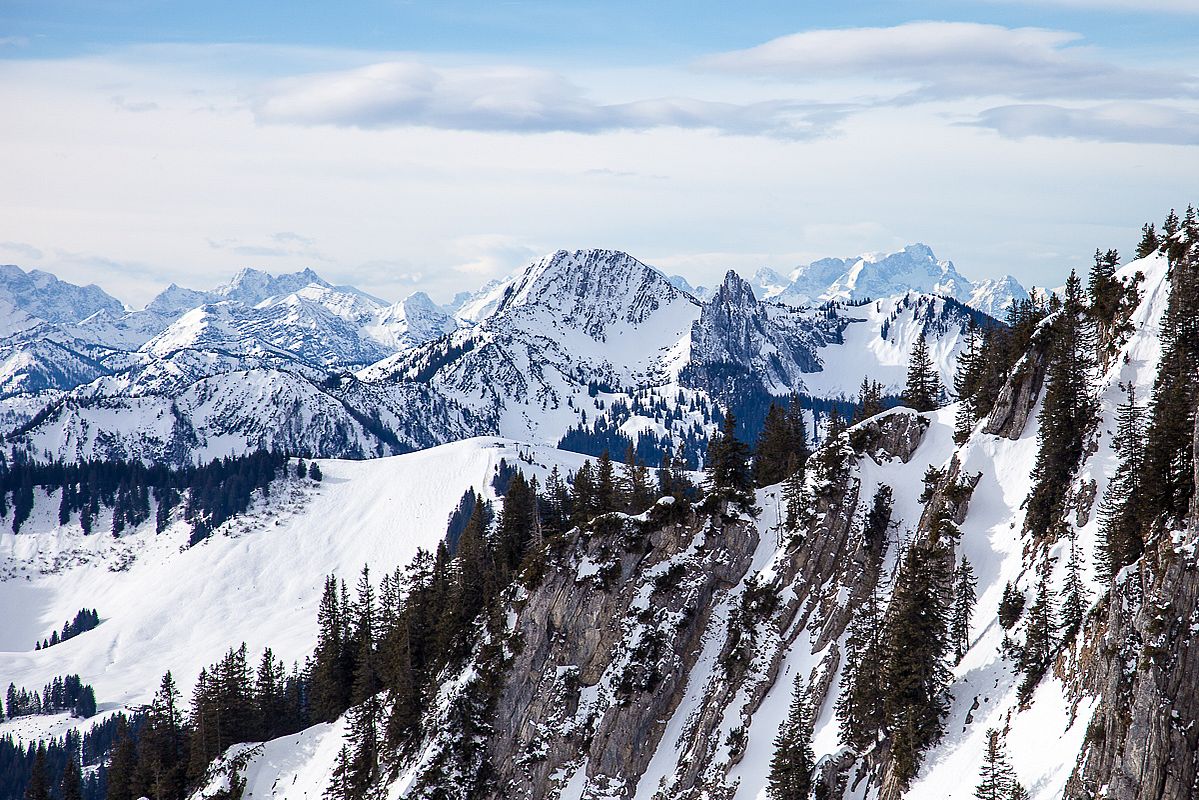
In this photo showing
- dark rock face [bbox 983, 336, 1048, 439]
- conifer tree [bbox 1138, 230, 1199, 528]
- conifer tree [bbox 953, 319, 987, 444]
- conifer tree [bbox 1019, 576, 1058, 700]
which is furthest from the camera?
conifer tree [bbox 953, 319, 987, 444]

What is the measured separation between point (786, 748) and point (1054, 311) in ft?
180

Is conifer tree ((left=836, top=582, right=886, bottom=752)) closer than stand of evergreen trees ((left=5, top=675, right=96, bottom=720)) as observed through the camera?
Yes

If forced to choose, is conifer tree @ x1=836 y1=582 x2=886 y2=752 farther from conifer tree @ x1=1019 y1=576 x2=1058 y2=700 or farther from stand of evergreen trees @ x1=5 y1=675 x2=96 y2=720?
stand of evergreen trees @ x1=5 y1=675 x2=96 y2=720

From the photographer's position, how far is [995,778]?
52.0 metres

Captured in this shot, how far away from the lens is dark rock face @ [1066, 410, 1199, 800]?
→ 152 ft

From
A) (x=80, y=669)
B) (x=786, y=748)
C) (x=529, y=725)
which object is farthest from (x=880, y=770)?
(x=80, y=669)

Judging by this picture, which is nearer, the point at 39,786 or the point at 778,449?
the point at 39,786

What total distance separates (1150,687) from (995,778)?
1036 cm

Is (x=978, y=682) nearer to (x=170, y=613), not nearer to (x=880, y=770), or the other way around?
(x=880, y=770)

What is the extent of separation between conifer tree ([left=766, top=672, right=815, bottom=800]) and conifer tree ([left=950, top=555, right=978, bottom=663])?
12837 millimetres

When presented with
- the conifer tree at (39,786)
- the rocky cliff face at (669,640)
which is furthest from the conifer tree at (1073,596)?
the conifer tree at (39,786)

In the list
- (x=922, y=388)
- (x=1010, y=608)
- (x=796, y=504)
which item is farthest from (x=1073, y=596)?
(x=922, y=388)

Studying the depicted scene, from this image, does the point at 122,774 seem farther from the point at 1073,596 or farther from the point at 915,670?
the point at 1073,596

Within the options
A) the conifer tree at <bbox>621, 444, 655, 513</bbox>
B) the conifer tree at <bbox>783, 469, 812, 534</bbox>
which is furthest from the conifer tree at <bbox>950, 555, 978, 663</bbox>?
the conifer tree at <bbox>621, 444, 655, 513</bbox>
